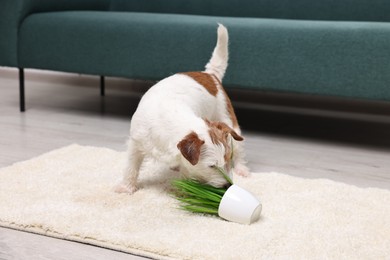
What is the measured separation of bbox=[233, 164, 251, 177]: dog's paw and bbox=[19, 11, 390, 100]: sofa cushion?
58cm

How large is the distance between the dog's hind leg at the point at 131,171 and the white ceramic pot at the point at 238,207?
0.37 m

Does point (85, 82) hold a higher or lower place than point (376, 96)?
lower

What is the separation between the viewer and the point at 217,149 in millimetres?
1551

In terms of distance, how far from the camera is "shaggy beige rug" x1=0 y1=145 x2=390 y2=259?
136cm

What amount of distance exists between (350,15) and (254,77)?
0.83 metres

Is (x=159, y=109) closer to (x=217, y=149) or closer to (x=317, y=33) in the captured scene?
(x=217, y=149)

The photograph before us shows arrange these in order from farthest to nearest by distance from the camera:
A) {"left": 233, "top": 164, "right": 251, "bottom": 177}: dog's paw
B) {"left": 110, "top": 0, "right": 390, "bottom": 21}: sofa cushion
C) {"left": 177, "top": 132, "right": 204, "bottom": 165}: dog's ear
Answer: {"left": 110, "top": 0, "right": 390, "bottom": 21}: sofa cushion, {"left": 233, "top": 164, "right": 251, "bottom": 177}: dog's paw, {"left": 177, "top": 132, "right": 204, "bottom": 165}: dog's ear

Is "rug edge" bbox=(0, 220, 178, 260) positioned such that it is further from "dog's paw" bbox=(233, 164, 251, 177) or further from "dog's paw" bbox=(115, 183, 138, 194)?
"dog's paw" bbox=(233, 164, 251, 177)

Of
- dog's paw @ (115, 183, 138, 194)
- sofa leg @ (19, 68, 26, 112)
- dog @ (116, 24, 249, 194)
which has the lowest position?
sofa leg @ (19, 68, 26, 112)

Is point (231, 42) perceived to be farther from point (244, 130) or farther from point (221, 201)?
point (221, 201)

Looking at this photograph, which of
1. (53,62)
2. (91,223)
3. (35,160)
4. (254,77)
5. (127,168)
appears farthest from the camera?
(53,62)

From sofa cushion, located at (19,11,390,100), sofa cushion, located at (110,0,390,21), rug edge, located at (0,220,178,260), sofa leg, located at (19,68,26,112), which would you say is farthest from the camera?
sofa leg, located at (19,68,26,112)

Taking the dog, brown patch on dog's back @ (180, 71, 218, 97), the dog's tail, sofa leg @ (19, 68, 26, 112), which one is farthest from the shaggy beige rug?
sofa leg @ (19, 68, 26, 112)

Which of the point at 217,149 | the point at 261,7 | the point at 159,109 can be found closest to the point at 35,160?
the point at 159,109
